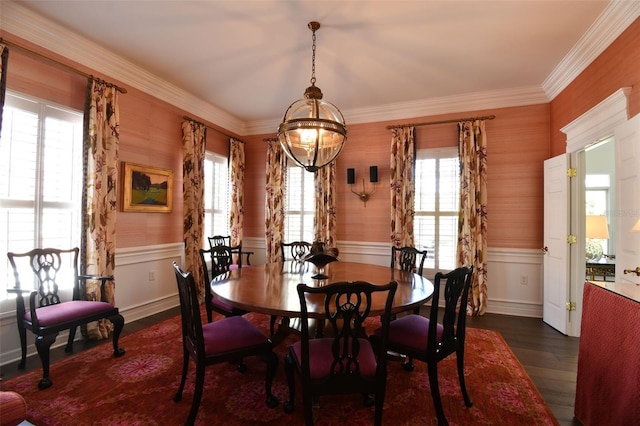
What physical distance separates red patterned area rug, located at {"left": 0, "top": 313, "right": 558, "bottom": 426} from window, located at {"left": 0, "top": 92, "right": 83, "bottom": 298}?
1144 millimetres

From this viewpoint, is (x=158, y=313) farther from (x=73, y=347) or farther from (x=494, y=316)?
(x=494, y=316)

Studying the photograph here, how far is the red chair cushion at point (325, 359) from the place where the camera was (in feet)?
5.59

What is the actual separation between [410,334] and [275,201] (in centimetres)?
370

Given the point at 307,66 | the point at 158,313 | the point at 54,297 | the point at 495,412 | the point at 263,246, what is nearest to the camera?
the point at 495,412

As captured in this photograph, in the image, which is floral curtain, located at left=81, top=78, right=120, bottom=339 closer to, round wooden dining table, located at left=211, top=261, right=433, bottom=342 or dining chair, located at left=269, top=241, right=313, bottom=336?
round wooden dining table, located at left=211, top=261, right=433, bottom=342

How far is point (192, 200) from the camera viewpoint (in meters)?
4.39

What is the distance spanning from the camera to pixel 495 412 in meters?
2.03

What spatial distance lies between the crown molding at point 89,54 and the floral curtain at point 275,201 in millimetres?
1371

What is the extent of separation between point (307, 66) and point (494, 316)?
405 centimetres

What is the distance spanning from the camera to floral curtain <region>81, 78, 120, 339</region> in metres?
3.17

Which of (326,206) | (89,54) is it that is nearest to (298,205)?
(326,206)

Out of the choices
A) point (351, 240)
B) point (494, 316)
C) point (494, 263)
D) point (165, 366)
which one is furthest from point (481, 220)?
point (165, 366)

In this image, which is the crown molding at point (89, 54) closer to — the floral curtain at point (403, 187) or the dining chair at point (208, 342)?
the dining chair at point (208, 342)


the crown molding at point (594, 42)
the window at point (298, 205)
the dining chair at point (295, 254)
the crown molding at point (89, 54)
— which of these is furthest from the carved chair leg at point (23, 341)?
the crown molding at point (594, 42)
